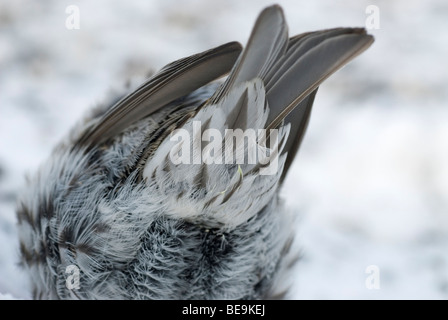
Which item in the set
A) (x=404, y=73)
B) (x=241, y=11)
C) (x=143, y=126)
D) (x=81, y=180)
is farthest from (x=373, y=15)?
Result: (x=81, y=180)

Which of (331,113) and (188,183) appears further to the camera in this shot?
(331,113)

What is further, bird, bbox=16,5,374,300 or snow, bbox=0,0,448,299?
snow, bbox=0,0,448,299

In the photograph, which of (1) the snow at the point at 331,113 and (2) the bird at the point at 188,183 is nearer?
(2) the bird at the point at 188,183

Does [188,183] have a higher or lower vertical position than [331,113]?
lower

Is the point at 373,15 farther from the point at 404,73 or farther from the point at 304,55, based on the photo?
the point at 304,55
